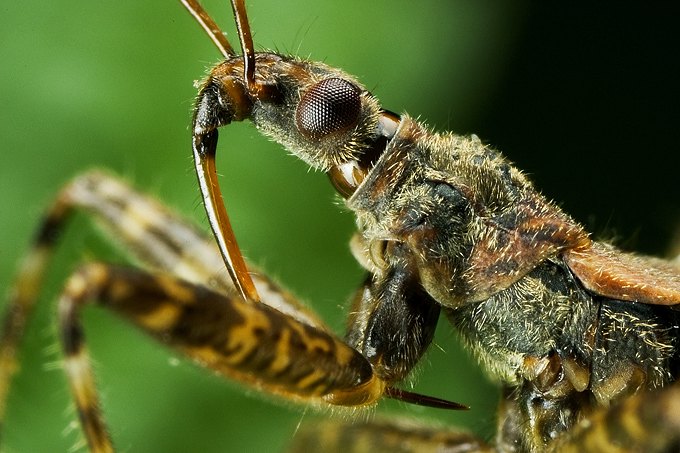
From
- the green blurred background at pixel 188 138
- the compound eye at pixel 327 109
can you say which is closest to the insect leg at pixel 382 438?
the green blurred background at pixel 188 138

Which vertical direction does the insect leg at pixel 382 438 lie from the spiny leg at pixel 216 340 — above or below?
below

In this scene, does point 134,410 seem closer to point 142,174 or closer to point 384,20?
point 142,174

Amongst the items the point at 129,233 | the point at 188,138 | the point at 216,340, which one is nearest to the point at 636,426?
the point at 216,340

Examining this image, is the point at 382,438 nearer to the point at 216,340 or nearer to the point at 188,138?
the point at 188,138

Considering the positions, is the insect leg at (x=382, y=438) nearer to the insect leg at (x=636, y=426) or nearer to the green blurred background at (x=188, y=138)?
the green blurred background at (x=188, y=138)

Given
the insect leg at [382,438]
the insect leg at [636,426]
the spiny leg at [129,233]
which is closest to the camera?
the insect leg at [636,426]

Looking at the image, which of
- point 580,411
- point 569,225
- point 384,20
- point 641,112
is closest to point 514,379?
point 580,411
